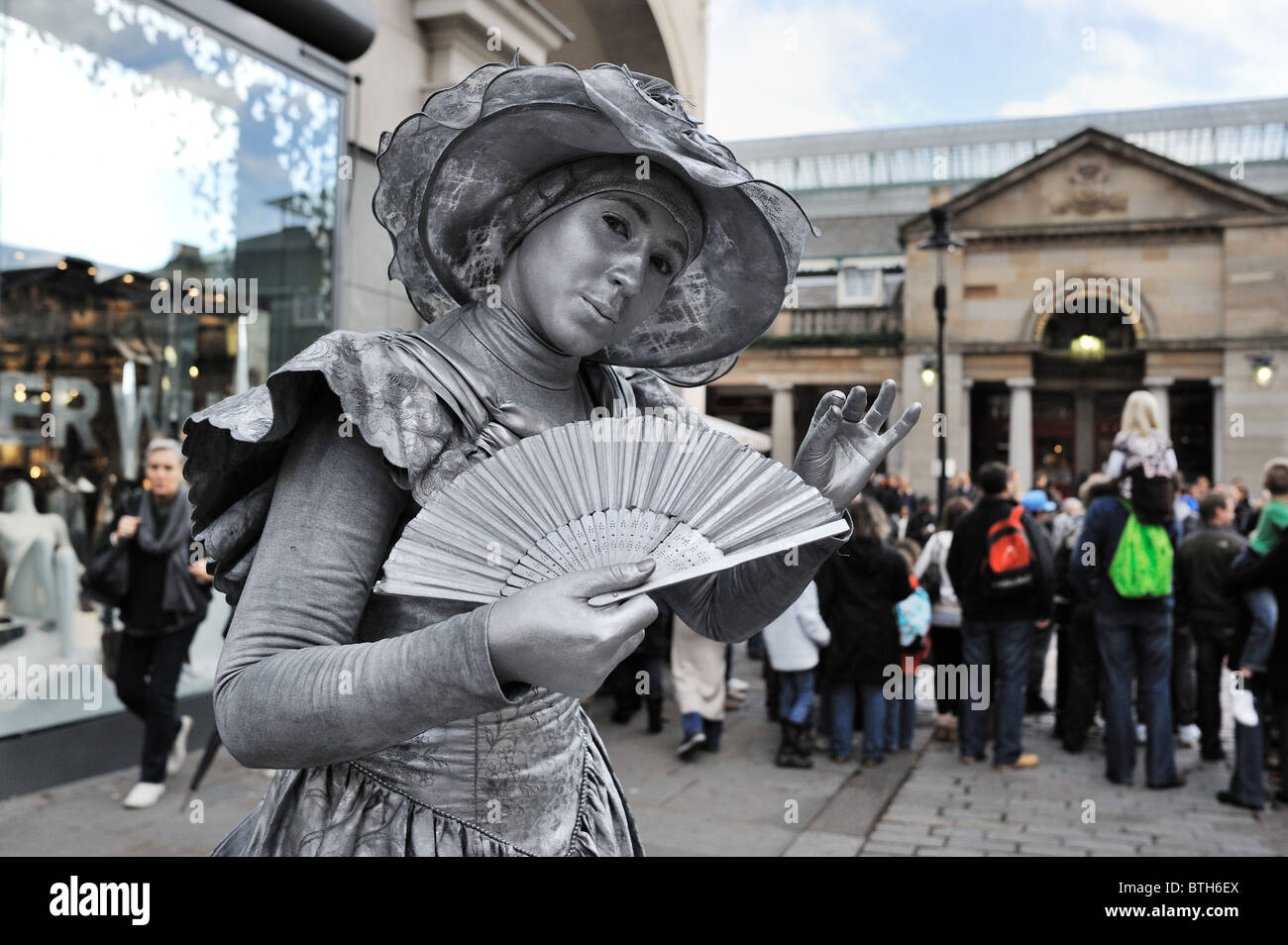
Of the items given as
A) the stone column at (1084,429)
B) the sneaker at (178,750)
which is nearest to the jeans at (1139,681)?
the sneaker at (178,750)

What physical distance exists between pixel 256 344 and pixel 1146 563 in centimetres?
660

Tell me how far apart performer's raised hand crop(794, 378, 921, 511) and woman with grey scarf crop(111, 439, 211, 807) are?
16.5ft

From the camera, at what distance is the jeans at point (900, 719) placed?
25.6 feet

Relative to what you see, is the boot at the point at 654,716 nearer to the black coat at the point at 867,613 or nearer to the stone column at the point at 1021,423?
the black coat at the point at 867,613

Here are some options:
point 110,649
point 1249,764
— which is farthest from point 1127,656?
point 110,649

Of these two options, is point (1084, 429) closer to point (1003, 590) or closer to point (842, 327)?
point (842, 327)

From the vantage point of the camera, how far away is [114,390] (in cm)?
671

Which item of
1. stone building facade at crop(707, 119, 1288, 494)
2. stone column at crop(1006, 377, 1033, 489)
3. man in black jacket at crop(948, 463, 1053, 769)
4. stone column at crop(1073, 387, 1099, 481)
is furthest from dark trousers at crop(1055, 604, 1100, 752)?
stone column at crop(1073, 387, 1099, 481)

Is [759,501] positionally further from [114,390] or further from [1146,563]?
[114,390]

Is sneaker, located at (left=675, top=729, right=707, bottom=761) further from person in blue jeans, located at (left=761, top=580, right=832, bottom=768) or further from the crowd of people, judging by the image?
person in blue jeans, located at (left=761, top=580, right=832, bottom=768)

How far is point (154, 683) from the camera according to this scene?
5648 mm

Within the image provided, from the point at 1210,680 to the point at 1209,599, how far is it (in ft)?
2.23

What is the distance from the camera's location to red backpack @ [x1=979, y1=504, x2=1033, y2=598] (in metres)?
6.99
